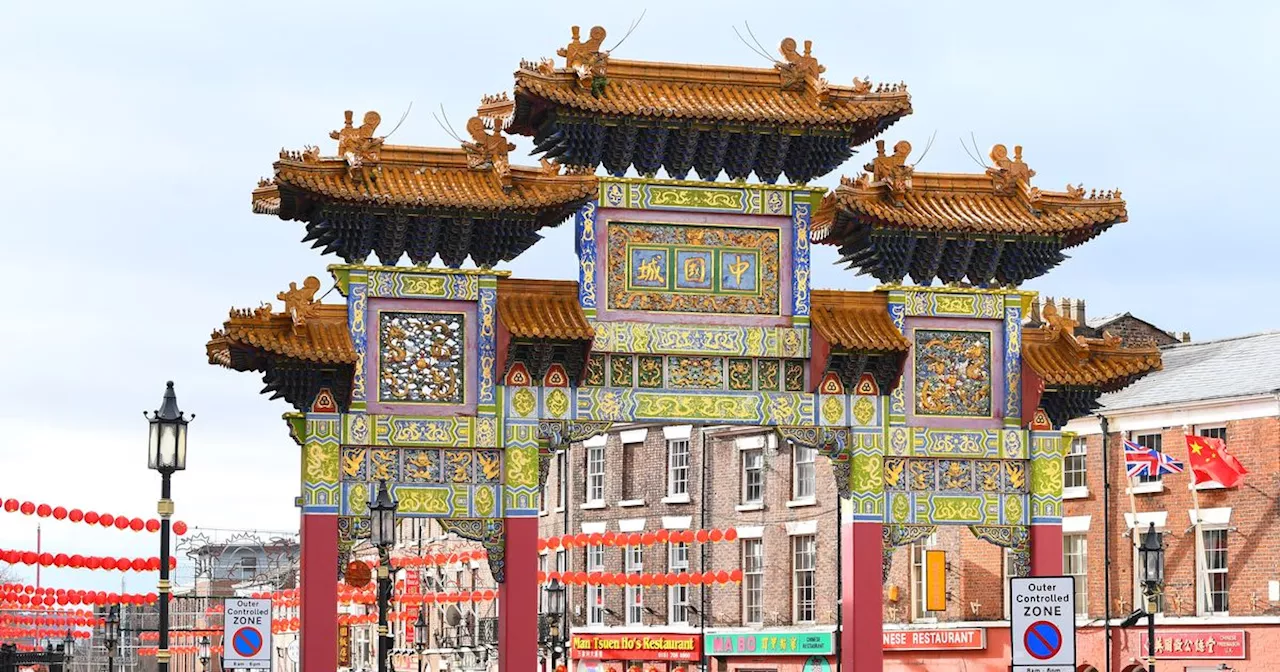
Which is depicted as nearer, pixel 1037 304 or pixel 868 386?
pixel 868 386

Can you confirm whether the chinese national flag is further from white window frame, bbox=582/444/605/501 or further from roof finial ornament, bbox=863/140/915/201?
white window frame, bbox=582/444/605/501

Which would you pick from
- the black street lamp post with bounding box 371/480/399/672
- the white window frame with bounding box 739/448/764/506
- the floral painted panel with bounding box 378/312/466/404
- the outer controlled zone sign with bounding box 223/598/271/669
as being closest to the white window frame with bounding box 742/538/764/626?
the white window frame with bounding box 739/448/764/506

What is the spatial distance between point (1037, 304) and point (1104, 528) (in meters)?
8.87

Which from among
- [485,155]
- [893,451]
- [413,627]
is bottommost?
[413,627]

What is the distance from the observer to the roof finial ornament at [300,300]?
2897 cm

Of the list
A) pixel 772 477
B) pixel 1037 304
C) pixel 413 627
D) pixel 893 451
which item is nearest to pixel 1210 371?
pixel 1037 304

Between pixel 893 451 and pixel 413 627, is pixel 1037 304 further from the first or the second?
pixel 413 627

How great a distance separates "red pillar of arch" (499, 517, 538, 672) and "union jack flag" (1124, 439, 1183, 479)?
61.5 feet

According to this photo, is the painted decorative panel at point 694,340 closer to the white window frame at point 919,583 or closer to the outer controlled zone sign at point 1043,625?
the outer controlled zone sign at point 1043,625

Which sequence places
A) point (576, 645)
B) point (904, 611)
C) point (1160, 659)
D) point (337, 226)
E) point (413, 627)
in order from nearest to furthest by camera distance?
1. point (337, 226)
2. point (1160, 659)
3. point (904, 611)
4. point (576, 645)
5. point (413, 627)

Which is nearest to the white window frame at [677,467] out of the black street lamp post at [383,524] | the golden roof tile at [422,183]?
the golden roof tile at [422,183]

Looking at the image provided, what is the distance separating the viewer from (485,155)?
3011 centimetres

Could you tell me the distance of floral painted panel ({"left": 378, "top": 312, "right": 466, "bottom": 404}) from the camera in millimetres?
29406

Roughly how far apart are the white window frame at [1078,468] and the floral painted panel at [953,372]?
53.8 ft
